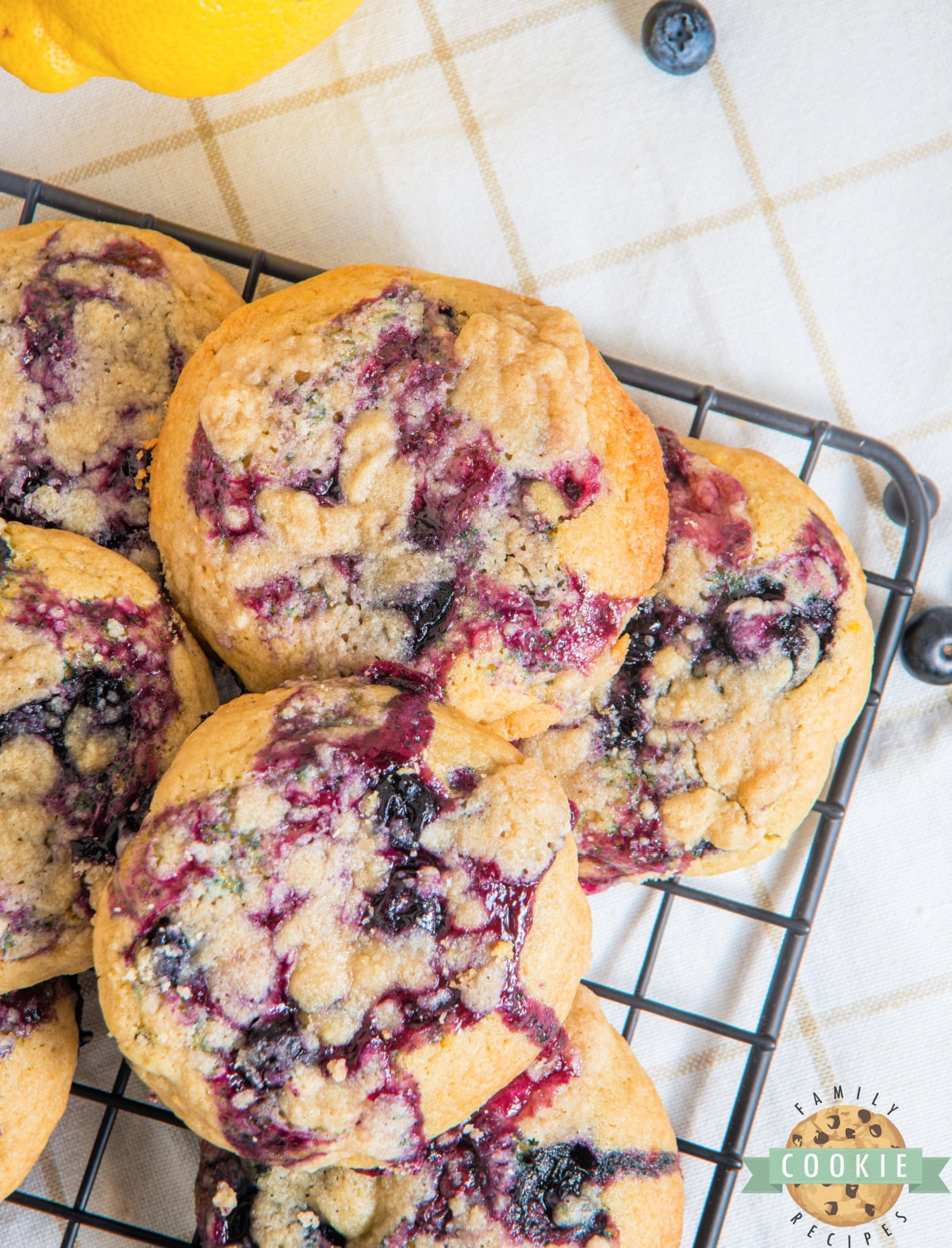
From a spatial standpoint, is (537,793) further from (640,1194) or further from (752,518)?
(640,1194)

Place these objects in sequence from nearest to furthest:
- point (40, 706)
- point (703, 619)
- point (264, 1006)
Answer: point (264, 1006) → point (40, 706) → point (703, 619)

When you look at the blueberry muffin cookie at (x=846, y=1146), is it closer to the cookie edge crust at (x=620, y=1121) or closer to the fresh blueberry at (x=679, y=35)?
the cookie edge crust at (x=620, y=1121)

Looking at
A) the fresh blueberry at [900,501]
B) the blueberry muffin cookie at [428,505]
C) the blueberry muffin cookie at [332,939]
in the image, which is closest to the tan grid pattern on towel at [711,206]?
the fresh blueberry at [900,501]

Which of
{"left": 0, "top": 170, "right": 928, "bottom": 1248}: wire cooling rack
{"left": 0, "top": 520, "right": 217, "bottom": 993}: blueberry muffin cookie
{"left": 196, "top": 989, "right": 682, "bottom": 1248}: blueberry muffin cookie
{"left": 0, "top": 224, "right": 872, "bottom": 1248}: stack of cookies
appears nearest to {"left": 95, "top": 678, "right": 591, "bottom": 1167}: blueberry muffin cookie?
{"left": 0, "top": 224, "right": 872, "bottom": 1248}: stack of cookies

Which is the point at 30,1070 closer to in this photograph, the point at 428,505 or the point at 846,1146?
the point at 428,505

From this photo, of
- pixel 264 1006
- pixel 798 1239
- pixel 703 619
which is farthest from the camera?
pixel 798 1239

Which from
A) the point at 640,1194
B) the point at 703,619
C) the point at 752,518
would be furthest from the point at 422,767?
the point at 640,1194

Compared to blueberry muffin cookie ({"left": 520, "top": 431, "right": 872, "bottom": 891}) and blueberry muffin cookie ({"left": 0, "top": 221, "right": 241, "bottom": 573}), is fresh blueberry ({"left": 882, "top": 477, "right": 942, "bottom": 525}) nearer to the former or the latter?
blueberry muffin cookie ({"left": 520, "top": 431, "right": 872, "bottom": 891})
